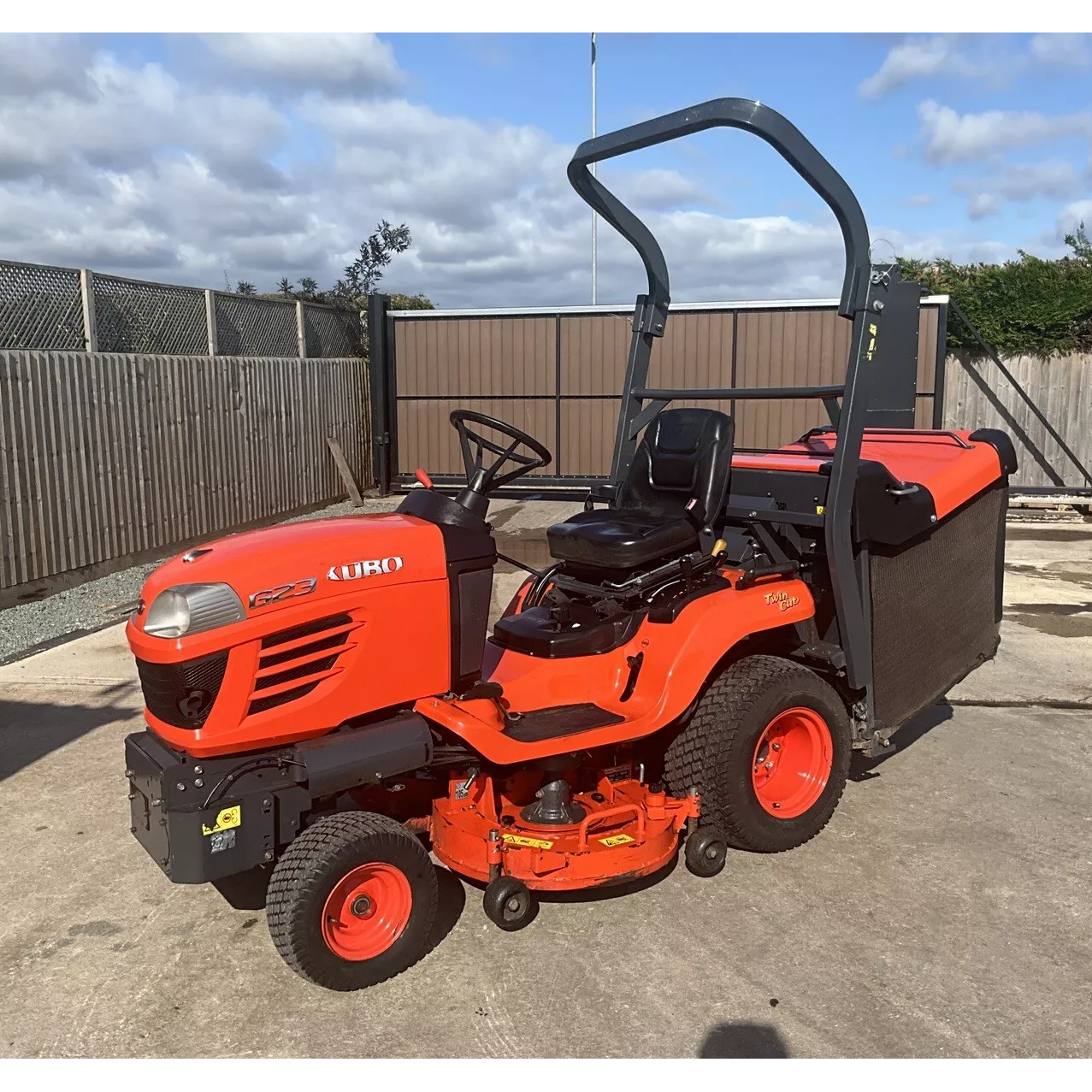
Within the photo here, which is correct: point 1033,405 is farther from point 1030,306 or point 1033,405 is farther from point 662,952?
point 662,952

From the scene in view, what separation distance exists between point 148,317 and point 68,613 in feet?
10.7

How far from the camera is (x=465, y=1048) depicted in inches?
99.2

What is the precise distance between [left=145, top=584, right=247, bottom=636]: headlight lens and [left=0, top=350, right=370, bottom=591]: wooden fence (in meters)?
5.33

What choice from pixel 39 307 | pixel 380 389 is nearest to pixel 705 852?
pixel 39 307

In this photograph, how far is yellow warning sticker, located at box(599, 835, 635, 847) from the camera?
313 centimetres

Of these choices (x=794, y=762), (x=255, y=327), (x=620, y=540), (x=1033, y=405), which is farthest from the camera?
(x=1033, y=405)

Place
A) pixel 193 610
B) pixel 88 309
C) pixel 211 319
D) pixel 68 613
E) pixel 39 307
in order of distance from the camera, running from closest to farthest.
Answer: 1. pixel 193 610
2. pixel 68 613
3. pixel 39 307
4. pixel 88 309
5. pixel 211 319

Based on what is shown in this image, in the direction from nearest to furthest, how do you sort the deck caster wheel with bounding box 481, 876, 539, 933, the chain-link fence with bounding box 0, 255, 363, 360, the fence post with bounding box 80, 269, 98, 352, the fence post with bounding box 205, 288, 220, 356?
the deck caster wheel with bounding box 481, 876, 539, 933, the chain-link fence with bounding box 0, 255, 363, 360, the fence post with bounding box 80, 269, 98, 352, the fence post with bounding box 205, 288, 220, 356

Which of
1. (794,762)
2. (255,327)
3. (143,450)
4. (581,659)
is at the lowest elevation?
(794,762)

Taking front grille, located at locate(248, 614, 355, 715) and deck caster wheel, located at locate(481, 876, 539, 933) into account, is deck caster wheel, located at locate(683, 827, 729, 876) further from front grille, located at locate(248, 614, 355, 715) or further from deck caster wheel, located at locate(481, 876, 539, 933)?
front grille, located at locate(248, 614, 355, 715)

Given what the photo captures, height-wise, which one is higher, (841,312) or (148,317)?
(148,317)

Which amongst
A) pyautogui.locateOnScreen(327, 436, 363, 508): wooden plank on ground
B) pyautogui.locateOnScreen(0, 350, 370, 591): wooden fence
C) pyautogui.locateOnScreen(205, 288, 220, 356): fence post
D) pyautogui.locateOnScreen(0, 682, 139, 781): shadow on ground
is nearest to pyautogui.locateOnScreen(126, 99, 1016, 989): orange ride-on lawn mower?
pyautogui.locateOnScreen(0, 682, 139, 781): shadow on ground

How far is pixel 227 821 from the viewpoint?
8.88ft

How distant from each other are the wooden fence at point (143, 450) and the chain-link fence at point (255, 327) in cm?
25
